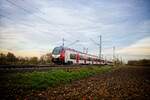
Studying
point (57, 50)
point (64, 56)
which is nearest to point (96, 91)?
point (64, 56)

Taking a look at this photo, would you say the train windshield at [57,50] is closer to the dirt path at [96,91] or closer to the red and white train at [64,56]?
the red and white train at [64,56]

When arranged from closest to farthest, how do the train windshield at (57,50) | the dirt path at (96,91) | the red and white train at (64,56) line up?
the dirt path at (96,91) < the red and white train at (64,56) < the train windshield at (57,50)

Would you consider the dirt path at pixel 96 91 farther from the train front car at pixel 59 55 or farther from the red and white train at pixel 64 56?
the red and white train at pixel 64 56

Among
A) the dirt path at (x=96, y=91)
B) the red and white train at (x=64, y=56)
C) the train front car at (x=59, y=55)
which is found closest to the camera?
the dirt path at (x=96, y=91)

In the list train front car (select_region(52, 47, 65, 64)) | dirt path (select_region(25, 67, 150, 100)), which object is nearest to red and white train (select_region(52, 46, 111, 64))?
train front car (select_region(52, 47, 65, 64))

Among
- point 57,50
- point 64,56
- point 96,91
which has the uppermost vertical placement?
point 57,50

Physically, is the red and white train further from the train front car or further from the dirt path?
the dirt path

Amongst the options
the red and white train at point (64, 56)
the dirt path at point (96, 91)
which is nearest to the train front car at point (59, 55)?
the red and white train at point (64, 56)

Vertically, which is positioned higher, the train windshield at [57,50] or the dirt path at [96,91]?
the train windshield at [57,50]

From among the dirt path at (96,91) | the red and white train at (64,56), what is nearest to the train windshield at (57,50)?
the red and white train at (64,56)

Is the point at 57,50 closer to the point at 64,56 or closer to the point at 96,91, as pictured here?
the point at 64,56

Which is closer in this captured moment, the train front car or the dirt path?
the dirt path

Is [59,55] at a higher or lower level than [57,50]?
lower

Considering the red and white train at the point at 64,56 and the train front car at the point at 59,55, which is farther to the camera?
the red and white train at the point at 64,56
